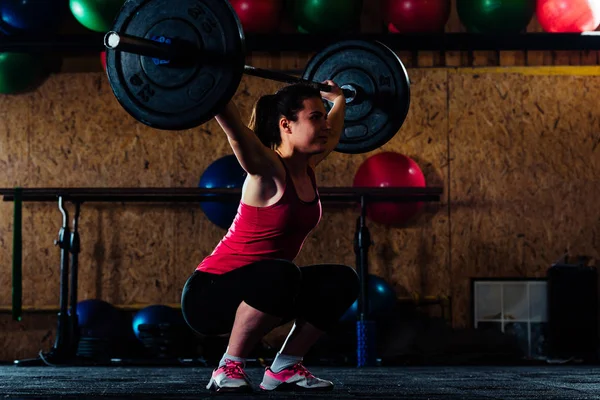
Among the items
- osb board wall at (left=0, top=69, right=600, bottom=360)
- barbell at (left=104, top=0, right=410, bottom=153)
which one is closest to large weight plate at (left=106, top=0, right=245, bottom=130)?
barbell at (left=104, top=0, right=410, bottom=153)

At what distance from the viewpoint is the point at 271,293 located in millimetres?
2186

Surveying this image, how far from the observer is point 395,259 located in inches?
221

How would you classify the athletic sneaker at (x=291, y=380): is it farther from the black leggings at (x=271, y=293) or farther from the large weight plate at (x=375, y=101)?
the large weight plate at (x=375, y=101)

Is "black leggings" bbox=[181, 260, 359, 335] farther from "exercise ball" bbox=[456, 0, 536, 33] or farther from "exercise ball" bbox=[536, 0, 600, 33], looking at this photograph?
"exercise ball" bbox=[536, 0, 600, 33]

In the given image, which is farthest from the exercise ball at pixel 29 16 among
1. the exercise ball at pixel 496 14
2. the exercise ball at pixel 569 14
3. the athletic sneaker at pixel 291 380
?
the athletic sneaker at pixel 291 380

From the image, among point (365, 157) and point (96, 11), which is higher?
point (96, 11)

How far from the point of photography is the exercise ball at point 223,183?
4.90 metres

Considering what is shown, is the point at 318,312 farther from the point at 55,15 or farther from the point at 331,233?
the point at 55,15

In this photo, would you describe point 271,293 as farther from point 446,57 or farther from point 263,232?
point 446,57

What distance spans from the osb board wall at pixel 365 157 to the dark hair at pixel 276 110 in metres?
3.16

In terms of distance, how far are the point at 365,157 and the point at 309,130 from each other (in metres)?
3.35

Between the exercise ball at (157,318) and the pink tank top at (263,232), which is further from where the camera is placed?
the exercise ball at (157,318)

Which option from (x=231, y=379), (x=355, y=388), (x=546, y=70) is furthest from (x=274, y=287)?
(x=546, y=70)

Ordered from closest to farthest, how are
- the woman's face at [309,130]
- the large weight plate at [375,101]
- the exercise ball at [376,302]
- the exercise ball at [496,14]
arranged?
the woman's face at [309,130] < the large weight plate at [375,101] < the exercise ball at [376,302] < the exercise ball at [496,14]
